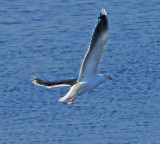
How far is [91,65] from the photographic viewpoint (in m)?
15.3

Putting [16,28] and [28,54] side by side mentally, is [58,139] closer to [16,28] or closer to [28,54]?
[28,54]

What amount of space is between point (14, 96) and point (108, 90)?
2627 millimetres

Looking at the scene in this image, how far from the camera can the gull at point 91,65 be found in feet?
48.0

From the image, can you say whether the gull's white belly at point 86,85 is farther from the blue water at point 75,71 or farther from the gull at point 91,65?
the blue water at point 75,71

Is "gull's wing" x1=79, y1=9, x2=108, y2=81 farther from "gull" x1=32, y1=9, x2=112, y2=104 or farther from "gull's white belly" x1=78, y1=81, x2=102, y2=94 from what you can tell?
"gull's white belly" x1=78, y1=81, x2=102, y2=94

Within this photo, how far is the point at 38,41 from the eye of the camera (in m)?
26.0

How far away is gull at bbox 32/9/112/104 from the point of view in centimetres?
1462

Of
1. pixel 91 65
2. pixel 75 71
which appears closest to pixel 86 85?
pixel 91 65

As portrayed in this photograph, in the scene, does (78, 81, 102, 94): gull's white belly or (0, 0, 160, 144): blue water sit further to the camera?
(0, 0, 160, 144): blue water

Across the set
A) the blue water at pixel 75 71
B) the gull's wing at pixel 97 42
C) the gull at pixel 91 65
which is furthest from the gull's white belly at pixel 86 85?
the blue water at pixel 75 71

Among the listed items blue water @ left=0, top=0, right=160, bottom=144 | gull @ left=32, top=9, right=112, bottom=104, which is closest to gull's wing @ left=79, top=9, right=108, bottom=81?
gull @ left=32, top=9, right=112, bottom=104

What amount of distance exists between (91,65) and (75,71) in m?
7.81

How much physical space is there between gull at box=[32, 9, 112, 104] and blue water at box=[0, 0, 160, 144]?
Result: 13.3 ft

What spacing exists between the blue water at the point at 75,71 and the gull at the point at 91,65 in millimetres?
4049
